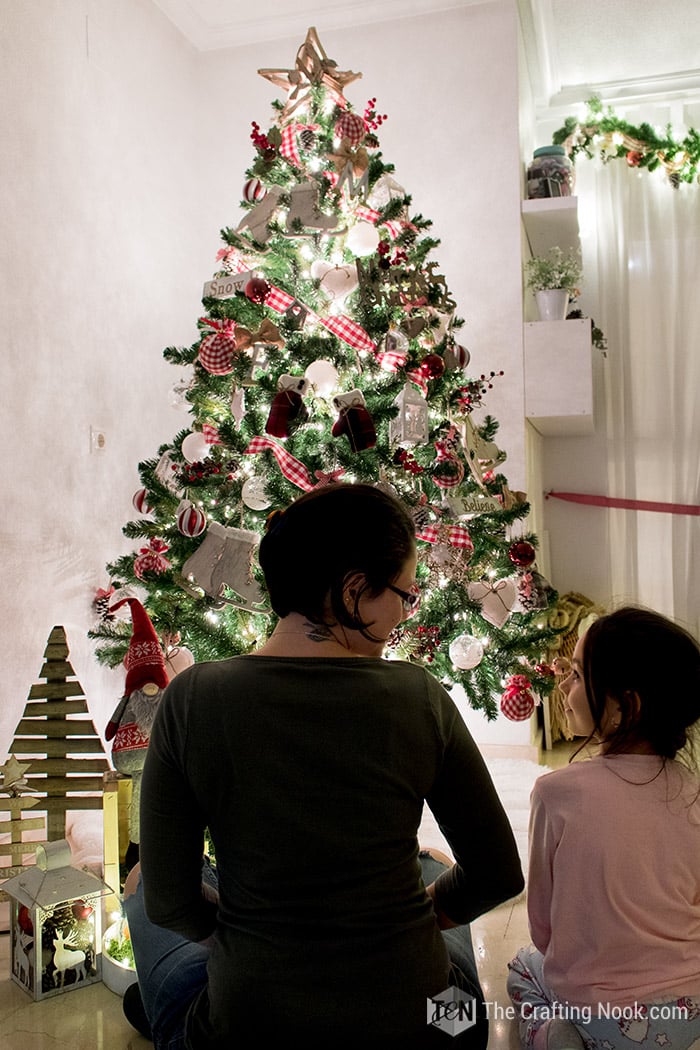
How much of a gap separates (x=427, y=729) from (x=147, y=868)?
39 centimetres

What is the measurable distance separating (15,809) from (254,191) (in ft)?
5.42

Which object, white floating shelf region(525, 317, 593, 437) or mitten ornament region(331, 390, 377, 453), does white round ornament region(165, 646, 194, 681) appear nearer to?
mitten ornament region(331, 390, 377, 453)

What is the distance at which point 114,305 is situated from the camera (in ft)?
10.7

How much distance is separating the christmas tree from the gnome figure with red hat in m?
0.23

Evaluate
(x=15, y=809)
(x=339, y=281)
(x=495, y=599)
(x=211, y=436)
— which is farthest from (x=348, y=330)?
(x=15, y=809)

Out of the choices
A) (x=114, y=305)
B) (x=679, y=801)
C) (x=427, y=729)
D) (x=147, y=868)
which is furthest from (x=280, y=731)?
(x=114, y=305)

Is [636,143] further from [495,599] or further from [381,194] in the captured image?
[495,599]

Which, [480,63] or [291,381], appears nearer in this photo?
[291,381]

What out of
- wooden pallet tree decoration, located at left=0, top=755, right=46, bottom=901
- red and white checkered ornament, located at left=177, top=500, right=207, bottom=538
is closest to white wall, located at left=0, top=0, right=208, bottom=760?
wooden pallet tree decoration, located at left=0, top=755, right=46, bottom=901

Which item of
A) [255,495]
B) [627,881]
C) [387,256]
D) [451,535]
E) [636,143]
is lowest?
[627,881]

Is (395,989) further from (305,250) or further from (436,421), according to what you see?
(305,250)

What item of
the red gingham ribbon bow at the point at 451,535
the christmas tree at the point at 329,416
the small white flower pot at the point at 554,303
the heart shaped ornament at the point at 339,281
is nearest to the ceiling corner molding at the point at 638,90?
the small white flower pot at the point at 554,303

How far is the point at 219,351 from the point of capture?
221cm

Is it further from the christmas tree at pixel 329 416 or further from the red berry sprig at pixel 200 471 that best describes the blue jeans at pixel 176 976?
the red berry sprig at pixel 200 471
